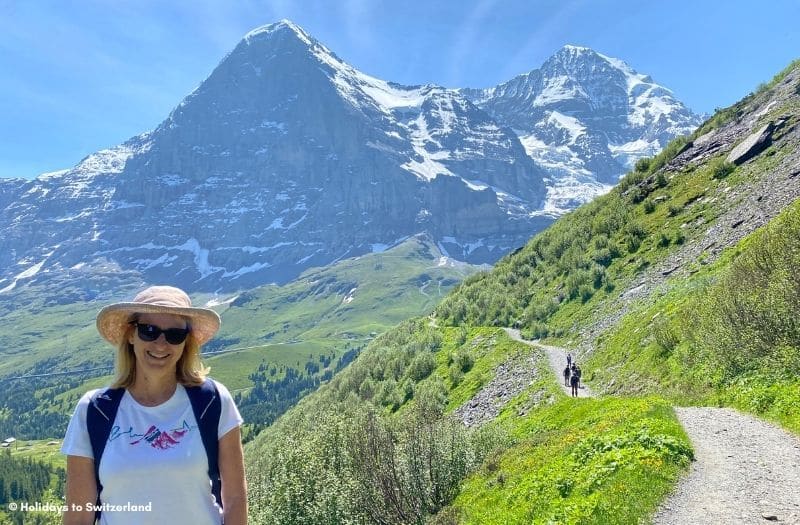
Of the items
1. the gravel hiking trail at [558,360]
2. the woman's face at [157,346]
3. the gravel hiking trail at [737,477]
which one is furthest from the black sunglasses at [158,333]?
the gravel hiking trail at [558,360]

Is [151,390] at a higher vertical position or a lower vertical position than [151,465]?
higher

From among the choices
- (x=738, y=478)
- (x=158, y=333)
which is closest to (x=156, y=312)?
(x=158, y=333)

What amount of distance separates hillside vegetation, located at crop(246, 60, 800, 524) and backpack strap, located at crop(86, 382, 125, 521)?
9.81 meters

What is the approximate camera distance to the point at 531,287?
189 feet

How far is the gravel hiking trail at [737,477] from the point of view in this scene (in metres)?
10.2

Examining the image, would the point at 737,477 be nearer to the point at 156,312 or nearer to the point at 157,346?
the point at 157,346

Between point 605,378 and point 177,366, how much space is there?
28063 millimetres

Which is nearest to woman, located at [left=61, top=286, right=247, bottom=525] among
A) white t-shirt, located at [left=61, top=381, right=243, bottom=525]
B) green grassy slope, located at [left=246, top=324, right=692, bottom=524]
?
white t-shirt, located at [left=61, top=381, right=243, bottom=525]

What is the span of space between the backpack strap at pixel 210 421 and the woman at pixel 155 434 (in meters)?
0.01

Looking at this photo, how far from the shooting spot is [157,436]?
18.2 ft

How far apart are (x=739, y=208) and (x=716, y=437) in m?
30.3

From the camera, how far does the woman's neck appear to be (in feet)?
19.3

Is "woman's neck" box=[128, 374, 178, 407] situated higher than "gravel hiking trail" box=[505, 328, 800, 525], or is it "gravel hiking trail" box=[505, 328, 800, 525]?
"woman's neck" box=[128, 374, 178, 407]

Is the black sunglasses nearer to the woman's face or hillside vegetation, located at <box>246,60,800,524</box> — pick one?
the woman's face
